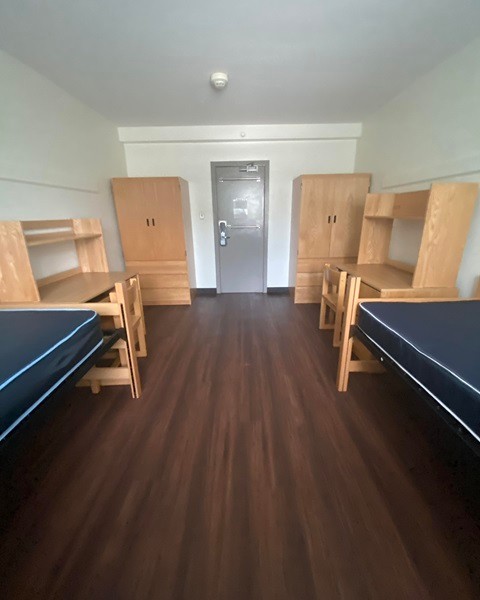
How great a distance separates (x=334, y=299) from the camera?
8.74ft

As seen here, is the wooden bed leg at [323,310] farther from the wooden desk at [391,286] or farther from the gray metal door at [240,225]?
the gray metal door at [240,225]

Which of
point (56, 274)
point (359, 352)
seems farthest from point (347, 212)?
point (56, 274)

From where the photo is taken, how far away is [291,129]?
3.51 meters

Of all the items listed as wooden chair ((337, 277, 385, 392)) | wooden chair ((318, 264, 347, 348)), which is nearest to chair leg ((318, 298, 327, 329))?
wooden chair ((318, 264, 347, 348))

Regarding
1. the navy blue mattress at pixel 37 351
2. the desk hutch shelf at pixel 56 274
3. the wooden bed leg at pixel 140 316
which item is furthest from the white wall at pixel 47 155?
the navy blue mattress at pixel 37 351

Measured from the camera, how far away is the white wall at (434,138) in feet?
6.15

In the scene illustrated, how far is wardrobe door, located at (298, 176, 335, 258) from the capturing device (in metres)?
3.28

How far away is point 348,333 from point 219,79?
2.41m

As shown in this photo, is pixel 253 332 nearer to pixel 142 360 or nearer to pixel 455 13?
pixel 142 360

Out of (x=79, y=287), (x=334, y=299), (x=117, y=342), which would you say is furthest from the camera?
(x=334, y=299)

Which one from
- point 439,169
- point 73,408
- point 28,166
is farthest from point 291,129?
point 73,408

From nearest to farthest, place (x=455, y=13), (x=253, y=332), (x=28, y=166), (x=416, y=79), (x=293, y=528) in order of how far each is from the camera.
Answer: (x=293, y=528) < (x=455, y=13) < (x=28, y=166) < (x=416, y=79) < (x=253, y=332)

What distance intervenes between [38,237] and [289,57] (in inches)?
95.2

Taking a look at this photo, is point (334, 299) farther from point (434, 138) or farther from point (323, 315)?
point (434, 138)
